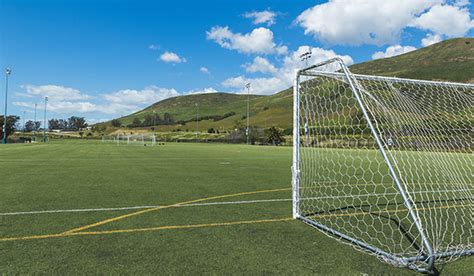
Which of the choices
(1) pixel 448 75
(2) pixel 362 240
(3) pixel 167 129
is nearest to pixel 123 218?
(2) pixel 362 240

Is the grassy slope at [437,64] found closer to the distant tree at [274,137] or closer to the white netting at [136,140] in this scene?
the distant tree at [274,137]

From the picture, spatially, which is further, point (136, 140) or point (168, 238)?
point (136, 140)

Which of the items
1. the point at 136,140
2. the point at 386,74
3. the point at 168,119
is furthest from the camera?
the point at 386,74

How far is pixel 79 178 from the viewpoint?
10.9 m

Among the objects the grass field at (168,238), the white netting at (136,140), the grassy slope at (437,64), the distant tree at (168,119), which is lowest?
the grass field at (168,238)

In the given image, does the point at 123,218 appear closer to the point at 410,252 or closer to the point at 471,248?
the point at 410,252

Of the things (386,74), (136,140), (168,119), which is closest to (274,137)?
(136,140)

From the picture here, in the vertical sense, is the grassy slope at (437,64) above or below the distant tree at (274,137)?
above

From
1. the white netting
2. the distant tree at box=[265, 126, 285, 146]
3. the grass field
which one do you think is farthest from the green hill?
the grass field

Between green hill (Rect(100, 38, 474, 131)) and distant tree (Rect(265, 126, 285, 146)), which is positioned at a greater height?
green hill (Rect(100, 38, 474, 131))

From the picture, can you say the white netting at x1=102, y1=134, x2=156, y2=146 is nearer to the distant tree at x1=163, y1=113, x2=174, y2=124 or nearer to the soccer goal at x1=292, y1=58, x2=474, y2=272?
the soccer goal at x1=292, y1=58, x2=474, y2=272

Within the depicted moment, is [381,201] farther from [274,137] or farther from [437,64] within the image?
[437,64]

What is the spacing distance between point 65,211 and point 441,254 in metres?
5.92

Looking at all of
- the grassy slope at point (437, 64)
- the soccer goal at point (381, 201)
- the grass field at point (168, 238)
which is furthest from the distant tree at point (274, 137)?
the grassy slope at point (437, 64)
